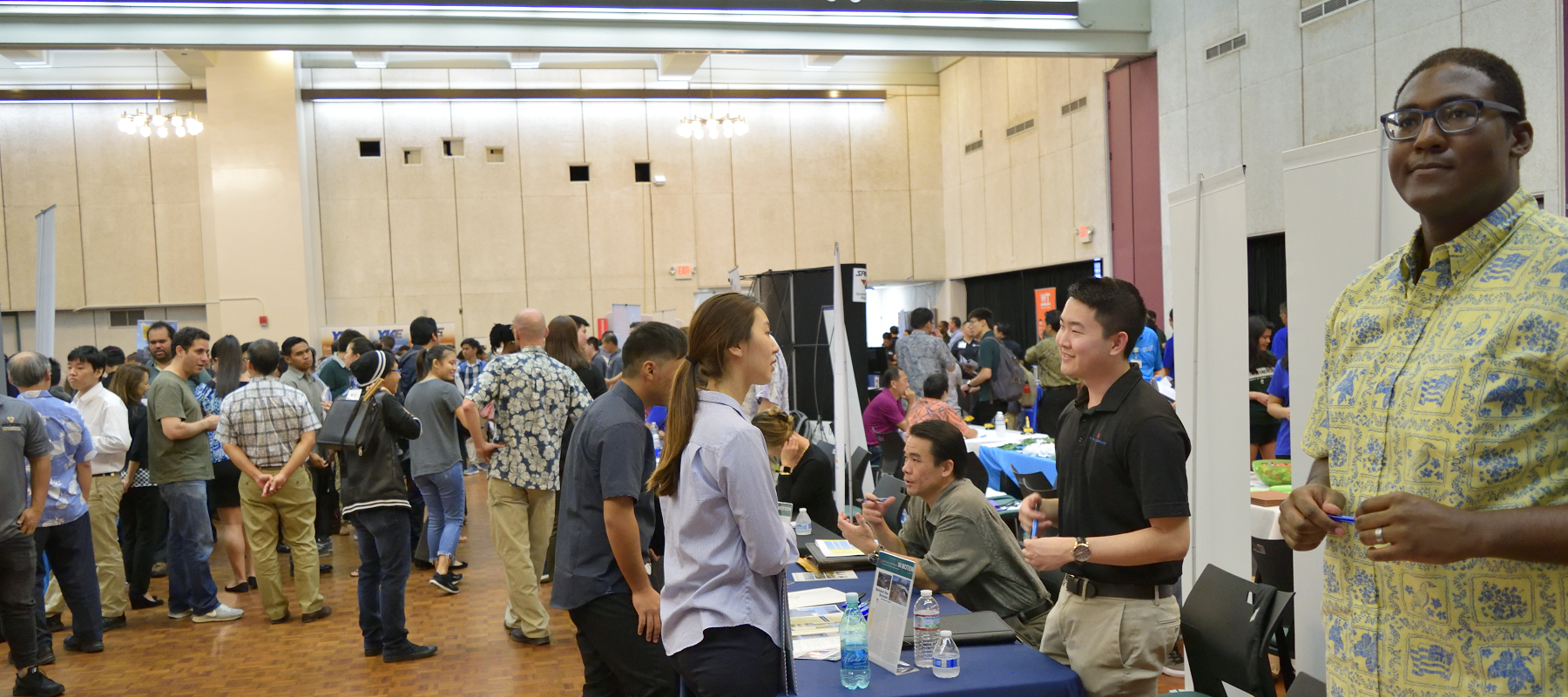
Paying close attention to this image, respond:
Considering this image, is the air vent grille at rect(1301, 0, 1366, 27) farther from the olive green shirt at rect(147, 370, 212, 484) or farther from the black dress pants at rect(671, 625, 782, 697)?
the olive green shirt at rect(147, 370, 212, 484)

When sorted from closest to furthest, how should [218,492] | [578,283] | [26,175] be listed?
[218,492]
[26,175]
[578,283]

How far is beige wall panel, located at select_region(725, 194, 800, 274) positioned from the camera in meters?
16.5

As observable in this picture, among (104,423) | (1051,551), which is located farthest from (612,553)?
(104,423)

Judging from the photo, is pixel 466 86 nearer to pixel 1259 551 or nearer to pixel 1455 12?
pixel 1455 12

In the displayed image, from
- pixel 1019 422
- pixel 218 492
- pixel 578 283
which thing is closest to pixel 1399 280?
pixel 218 492

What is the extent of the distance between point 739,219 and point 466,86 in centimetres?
496

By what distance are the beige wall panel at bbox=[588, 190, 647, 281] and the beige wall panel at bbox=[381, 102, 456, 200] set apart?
2.37 m

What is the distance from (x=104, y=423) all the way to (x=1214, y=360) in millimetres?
5640

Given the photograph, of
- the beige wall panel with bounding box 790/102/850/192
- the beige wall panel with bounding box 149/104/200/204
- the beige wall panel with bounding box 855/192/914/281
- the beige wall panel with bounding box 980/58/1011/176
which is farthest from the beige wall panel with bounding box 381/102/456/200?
the beige wall panel with bounding box 980/58/1011/176

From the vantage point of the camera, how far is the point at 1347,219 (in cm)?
234

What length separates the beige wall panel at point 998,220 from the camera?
1472cm

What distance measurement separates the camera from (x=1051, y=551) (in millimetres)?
2041

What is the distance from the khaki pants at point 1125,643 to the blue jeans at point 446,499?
459 centimetres

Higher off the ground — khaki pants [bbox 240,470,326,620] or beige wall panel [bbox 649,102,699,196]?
beige wall panel [bbox 649,102,699,196]
